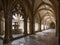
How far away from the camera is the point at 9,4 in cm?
952

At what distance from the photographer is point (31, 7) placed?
15414mm

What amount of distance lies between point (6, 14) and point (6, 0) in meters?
1.19

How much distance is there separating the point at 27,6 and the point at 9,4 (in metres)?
5.86

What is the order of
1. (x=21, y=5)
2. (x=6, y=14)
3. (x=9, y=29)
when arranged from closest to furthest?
(x=6, y=14) → (x=9, y=29) → (x=21, y=5)

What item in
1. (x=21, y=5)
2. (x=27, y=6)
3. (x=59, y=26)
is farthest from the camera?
(x=27, y=6)

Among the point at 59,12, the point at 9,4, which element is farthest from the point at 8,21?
the point at 59,12

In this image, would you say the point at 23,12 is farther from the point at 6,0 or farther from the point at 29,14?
the point at 6,0

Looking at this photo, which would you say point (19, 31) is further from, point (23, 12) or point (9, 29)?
point (9, 29)

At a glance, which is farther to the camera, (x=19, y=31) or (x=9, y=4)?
(x=19, y=31)

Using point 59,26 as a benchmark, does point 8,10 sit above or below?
above

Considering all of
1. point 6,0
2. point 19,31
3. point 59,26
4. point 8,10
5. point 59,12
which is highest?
point 6,0

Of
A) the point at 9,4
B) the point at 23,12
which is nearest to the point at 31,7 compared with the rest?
the point at 23,12

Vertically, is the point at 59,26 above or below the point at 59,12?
below

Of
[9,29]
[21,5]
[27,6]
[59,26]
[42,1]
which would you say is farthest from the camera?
[42,1]
